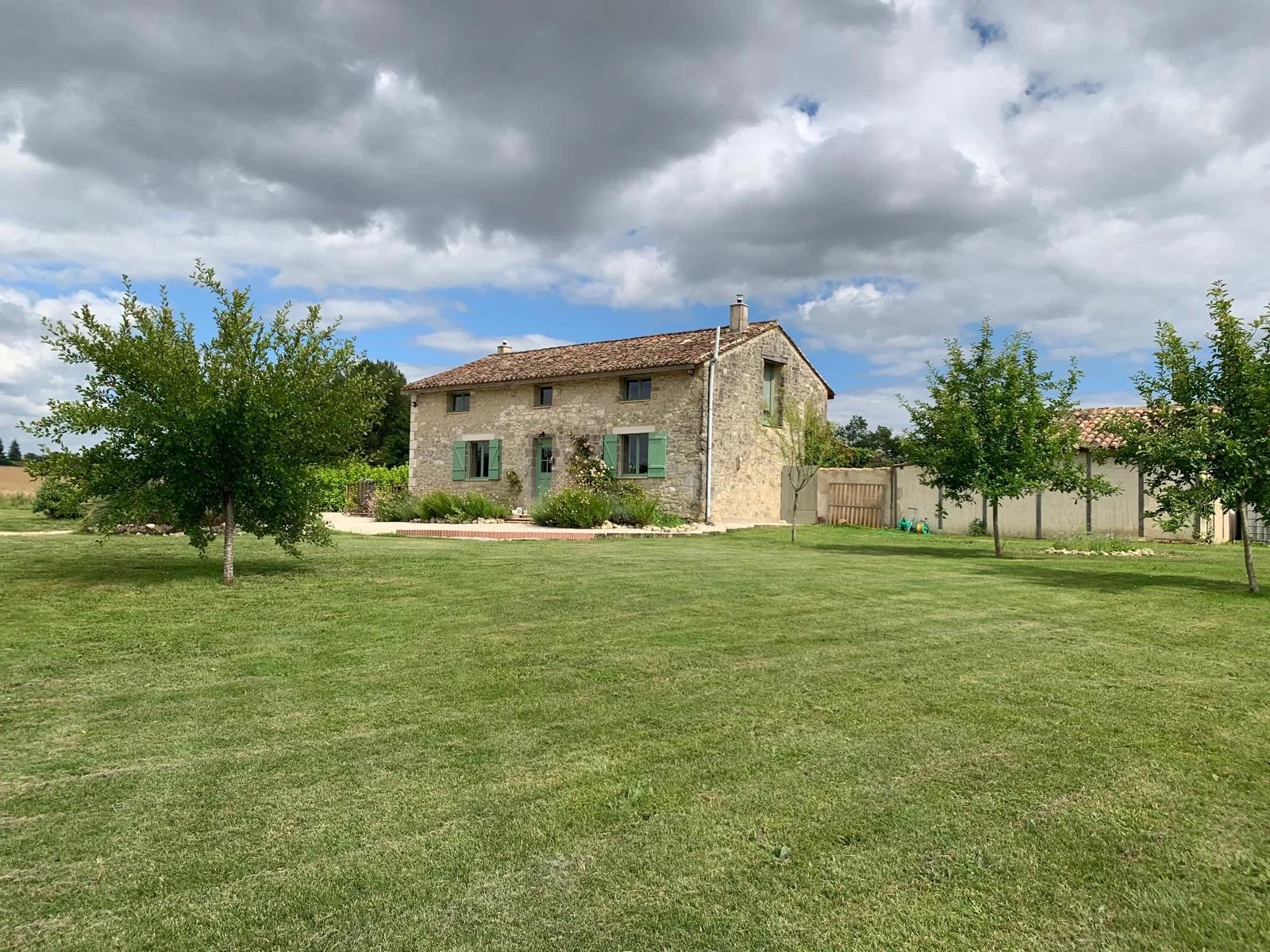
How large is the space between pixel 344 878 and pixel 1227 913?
2751mm

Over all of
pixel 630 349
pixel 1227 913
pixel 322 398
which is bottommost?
pixel 1227 913

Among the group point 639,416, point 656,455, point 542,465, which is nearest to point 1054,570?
point 656,455

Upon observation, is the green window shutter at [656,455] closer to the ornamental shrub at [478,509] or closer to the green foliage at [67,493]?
the ornamental shrub at [478,509]

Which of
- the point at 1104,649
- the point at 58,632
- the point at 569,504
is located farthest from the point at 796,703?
the point at 569,504

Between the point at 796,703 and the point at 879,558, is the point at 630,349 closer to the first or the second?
the point at 879,558

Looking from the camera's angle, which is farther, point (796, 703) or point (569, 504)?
point (569, 504)

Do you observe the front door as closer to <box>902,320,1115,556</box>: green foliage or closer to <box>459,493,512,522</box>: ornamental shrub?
<box>459,493,512,522</box>: ornamental shrub

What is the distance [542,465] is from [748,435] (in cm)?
639

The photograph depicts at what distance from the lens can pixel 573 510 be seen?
19125 mm

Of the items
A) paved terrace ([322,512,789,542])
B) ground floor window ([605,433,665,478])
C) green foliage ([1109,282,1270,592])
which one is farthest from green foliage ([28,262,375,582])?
ground floor window ([605,433,665,478])

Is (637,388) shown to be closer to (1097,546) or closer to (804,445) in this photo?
(804,445)

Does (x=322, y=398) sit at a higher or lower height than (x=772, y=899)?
higher

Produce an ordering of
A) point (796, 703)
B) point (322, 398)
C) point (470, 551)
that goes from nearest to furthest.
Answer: point (796, 703), point (322, 398), point (470, 551)

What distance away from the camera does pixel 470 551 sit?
12039 millimetres
